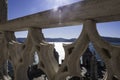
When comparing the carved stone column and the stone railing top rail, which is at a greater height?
the stone railing top rail

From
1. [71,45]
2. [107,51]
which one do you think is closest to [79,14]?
[71,45]

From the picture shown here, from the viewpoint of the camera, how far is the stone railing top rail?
3.50ft

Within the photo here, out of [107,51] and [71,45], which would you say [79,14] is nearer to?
[71,45]

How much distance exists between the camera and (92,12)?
1173 millimetres

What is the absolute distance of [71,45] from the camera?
129 centimetres

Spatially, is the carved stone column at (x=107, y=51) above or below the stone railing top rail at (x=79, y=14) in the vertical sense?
below

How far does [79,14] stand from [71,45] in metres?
0.21

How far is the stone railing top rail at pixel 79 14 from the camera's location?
42.0 inches

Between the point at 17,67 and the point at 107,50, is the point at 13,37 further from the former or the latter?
the point at 107,50

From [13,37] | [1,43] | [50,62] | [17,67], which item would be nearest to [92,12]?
[50,62]

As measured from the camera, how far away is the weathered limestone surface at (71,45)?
105 centimetres

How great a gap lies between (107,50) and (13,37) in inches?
63.0

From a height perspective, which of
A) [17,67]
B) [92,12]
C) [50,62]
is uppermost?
[92,12]

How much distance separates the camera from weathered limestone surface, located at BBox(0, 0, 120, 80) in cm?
105
